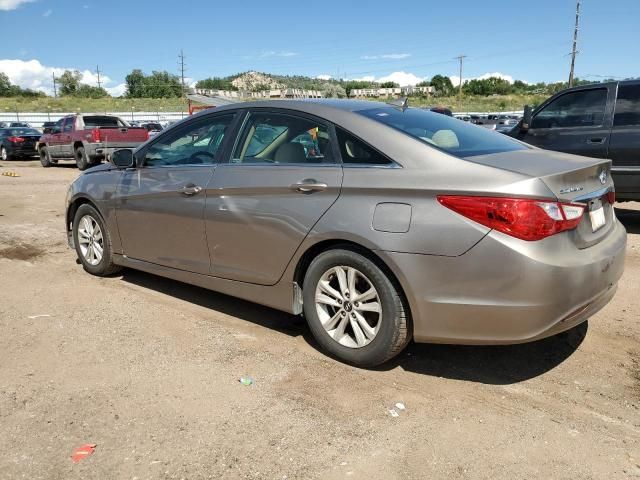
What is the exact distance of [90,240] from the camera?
5.52 m

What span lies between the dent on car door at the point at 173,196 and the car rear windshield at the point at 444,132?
4.12 ft

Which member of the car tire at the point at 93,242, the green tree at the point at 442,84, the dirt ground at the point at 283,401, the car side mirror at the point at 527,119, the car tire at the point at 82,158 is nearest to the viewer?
the dirt ground at the point at 283,401

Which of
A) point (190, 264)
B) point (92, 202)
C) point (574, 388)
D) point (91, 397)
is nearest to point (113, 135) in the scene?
point (92, 202)

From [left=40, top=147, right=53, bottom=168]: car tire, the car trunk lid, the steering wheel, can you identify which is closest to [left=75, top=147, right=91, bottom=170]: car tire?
[left=40, top=147, right=53, bottom=168]: car tire

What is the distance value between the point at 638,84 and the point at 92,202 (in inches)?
259

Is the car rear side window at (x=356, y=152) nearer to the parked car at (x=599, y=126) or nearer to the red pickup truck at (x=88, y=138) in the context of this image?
the parked car at (x=599, y=126)

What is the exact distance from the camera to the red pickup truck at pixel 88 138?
17500 millimetres

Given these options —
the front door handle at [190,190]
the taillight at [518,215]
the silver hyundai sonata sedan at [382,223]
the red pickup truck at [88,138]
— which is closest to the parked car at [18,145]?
the red pickup truck at [88,138]

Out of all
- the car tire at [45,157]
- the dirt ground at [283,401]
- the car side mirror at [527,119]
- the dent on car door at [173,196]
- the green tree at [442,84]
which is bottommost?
the dirt ground at [283,401]

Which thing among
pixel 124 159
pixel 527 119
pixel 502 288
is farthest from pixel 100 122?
pixel 502 288

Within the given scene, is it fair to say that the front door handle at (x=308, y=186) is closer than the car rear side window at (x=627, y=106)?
Yes

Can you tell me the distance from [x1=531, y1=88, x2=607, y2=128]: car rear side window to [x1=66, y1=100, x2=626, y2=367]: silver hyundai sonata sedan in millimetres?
4030

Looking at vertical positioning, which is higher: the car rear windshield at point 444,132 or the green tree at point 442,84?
the green tree at point 442,84

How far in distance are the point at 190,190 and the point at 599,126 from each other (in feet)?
18.6
